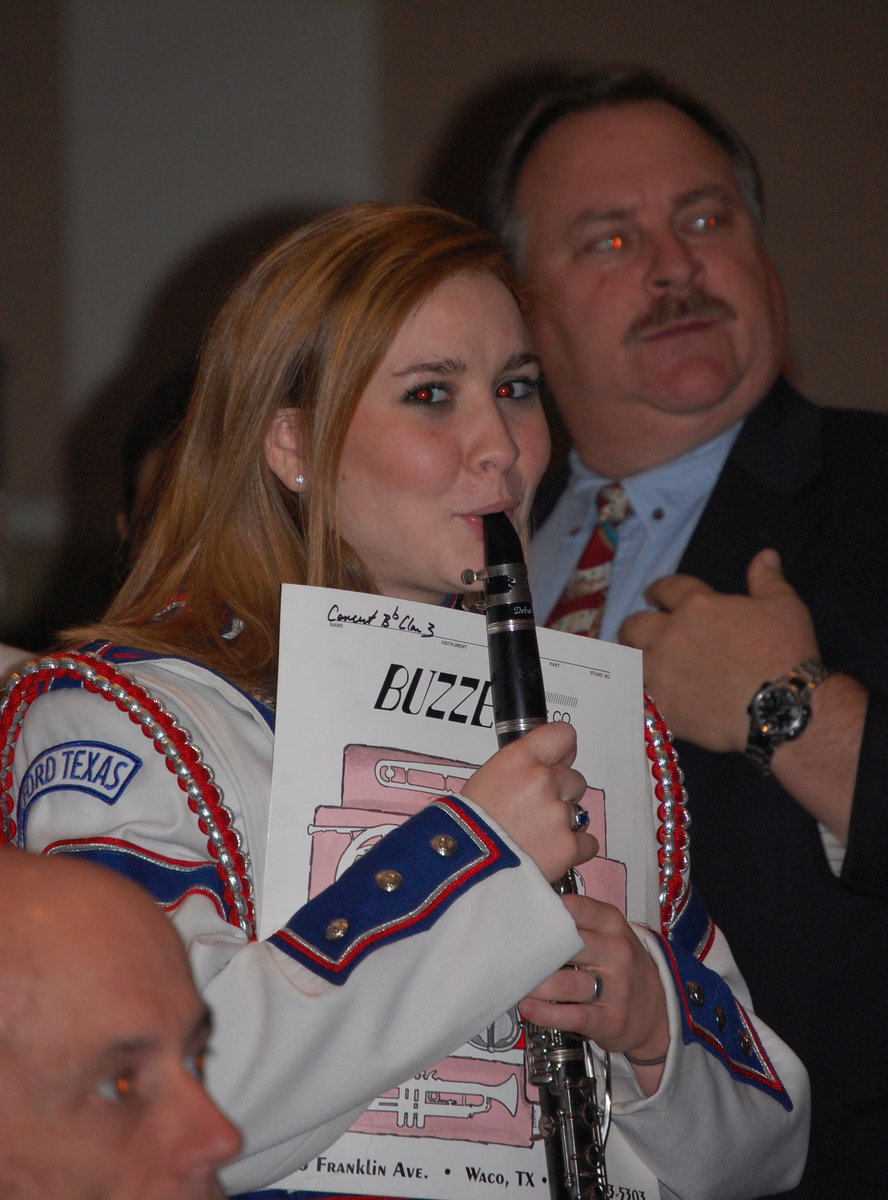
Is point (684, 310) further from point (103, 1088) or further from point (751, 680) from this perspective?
point (103, 1088)

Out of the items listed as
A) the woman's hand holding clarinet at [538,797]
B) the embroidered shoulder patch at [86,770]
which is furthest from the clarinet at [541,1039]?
the embroidered shoulder patch at [86,770]

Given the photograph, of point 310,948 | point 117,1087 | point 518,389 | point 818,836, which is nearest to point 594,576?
point 818,836

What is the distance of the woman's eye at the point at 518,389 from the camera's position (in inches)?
64.0

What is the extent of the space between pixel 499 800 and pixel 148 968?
454 mm

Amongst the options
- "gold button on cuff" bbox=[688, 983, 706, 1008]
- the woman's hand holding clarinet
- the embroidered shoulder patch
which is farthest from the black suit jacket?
the embroidered shoulder patch

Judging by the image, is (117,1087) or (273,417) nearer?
(117,1087)

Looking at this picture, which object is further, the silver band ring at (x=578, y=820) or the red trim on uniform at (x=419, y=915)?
the silver band ring at (x=578, y=820)

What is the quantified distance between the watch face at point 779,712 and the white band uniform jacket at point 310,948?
1.81ft

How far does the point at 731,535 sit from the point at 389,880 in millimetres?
1276

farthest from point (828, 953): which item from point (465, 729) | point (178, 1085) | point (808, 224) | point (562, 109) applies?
point (808, 224)

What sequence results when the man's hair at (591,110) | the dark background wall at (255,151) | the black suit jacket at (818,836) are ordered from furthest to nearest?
the dark background wall at (255,151) → the man's hair at (591,110) → the black suit jacket at (818,836)

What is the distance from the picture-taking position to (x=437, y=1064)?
51.4 inches

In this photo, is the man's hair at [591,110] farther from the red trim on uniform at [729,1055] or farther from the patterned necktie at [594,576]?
the red trim on uniform at [729,1055]

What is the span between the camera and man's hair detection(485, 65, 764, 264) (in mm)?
2732
